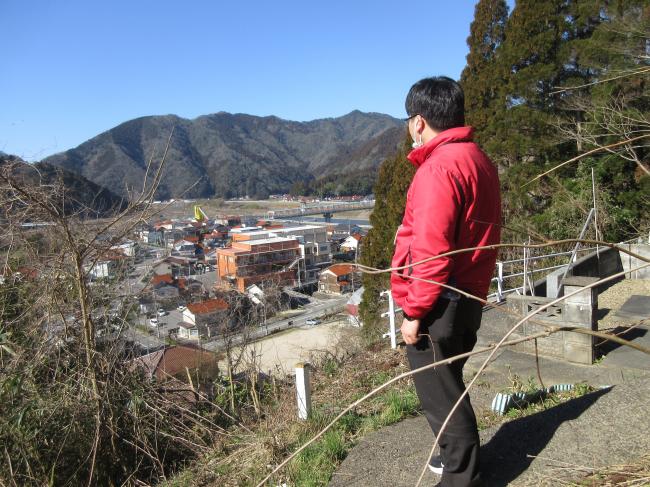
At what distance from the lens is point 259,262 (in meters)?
29.1

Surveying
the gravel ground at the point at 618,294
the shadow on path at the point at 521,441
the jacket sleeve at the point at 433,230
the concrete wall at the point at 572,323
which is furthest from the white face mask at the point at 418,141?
the gravel ground at the point at 618,294

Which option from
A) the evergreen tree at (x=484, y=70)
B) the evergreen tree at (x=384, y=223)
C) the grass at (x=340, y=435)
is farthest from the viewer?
the evergreen tree at (x=484, y=70)

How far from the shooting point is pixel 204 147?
549 feet

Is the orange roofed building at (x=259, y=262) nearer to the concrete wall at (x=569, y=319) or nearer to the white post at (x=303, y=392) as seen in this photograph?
the concrete wall at (x=569, y=319)

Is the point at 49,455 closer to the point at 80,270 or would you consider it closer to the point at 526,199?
the point at 80,270

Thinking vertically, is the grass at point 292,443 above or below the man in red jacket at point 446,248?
below

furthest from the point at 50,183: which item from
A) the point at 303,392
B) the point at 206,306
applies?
the point at 206,306

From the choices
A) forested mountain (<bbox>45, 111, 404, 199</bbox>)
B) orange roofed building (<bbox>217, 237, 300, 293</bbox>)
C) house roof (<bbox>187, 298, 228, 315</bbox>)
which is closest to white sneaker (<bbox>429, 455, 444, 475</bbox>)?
house roof (<bbox>187, 298, 228, 315</bbox>)

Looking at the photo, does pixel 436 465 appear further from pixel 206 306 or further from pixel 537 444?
pixel 206 306

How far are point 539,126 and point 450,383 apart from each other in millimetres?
12750

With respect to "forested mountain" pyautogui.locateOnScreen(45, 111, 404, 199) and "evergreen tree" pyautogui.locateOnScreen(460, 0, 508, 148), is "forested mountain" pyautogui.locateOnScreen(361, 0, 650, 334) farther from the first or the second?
"forested mountain" pyautogui.locateOnScreen(45, 111, 404, 199)

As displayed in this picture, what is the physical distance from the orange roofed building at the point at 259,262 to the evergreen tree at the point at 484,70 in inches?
452

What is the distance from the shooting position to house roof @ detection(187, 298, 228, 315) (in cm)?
1034

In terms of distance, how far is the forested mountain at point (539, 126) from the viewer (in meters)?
11.2
